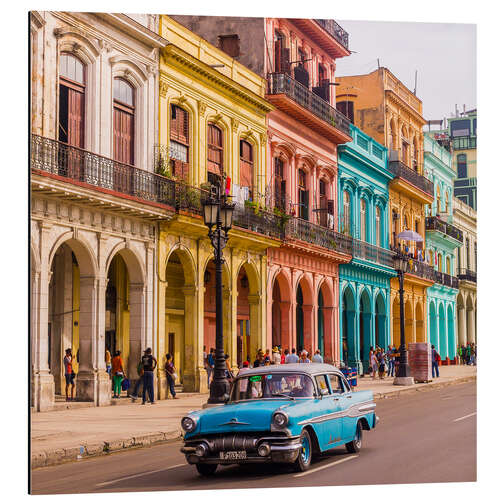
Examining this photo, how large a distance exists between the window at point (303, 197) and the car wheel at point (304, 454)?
2059 centimetres

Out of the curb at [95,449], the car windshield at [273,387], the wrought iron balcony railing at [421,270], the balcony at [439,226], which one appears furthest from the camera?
the balcony at [439,226]

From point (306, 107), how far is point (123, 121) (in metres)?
9.95

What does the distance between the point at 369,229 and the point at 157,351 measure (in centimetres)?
1623

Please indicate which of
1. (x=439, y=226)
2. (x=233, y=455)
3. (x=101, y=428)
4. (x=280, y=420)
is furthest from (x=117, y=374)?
(x=439, y=226)

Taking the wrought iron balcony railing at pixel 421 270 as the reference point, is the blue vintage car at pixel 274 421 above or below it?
below

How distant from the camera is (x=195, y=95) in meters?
25.3

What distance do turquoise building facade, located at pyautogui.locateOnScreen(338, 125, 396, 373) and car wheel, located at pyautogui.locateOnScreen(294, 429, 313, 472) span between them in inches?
868

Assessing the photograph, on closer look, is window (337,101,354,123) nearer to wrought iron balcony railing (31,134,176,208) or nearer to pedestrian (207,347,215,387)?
pedestrian (207,347,215,387)

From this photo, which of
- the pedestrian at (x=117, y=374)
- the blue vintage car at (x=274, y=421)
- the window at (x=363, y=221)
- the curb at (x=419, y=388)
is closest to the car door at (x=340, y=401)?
the blue vintage car at (x=274, y=421)

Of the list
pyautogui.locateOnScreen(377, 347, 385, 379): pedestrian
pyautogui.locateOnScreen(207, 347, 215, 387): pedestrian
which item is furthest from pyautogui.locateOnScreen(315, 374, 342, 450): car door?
pyautogui.locateOnScreen(377, 347, 385, 379): pedestrian

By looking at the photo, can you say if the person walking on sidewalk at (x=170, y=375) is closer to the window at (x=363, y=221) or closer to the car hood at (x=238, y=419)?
the car hood at (x=238, y=419)

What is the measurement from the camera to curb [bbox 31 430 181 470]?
12.3 meters

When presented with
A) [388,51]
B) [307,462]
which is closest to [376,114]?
[388,51]

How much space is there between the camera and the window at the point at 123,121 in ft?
70.8
